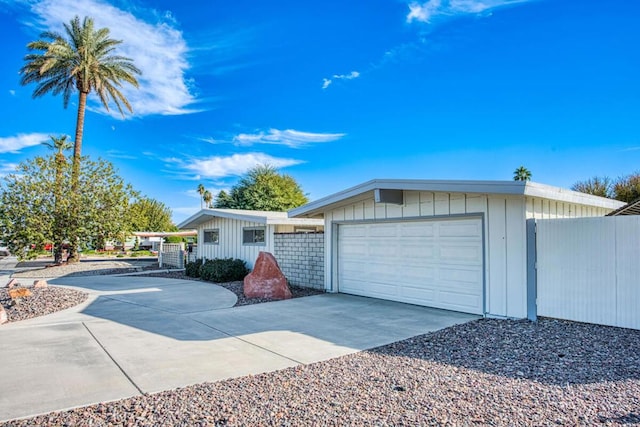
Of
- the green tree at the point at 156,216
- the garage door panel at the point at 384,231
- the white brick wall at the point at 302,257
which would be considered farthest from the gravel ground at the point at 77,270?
the green tree at the point at 156,216

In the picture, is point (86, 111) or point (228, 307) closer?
point (228, 307)

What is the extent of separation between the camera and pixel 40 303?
9.09 meters

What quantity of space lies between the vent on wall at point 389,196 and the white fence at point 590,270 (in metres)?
3.08

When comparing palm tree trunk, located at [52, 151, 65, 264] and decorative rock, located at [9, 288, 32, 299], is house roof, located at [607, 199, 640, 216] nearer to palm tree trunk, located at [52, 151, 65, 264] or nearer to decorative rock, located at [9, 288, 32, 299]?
decorative rock, located at [9, 288, 32, 299]

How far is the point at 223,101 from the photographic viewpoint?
18375mm

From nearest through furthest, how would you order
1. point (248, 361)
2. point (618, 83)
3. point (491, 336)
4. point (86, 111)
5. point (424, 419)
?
point (424, 419) → point (248, 361) → point (491, 336) → point (618, 83) → point (86, 111)

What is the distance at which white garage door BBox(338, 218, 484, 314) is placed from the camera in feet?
27.0

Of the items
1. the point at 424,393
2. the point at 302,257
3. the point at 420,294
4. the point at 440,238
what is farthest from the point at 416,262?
the point at 424,393

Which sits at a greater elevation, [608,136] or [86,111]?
[86,111]

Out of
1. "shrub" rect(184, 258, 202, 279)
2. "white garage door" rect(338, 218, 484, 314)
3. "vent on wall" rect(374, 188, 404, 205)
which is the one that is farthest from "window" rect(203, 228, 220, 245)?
"vent on wall" rect(374, 188, 404, 205)

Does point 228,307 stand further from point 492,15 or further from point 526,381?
point 492,15

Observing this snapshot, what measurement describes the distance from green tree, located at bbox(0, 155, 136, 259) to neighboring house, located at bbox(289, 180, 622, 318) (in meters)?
12.5

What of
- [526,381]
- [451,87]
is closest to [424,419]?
[526,381]

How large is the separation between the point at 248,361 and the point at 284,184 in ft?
105
